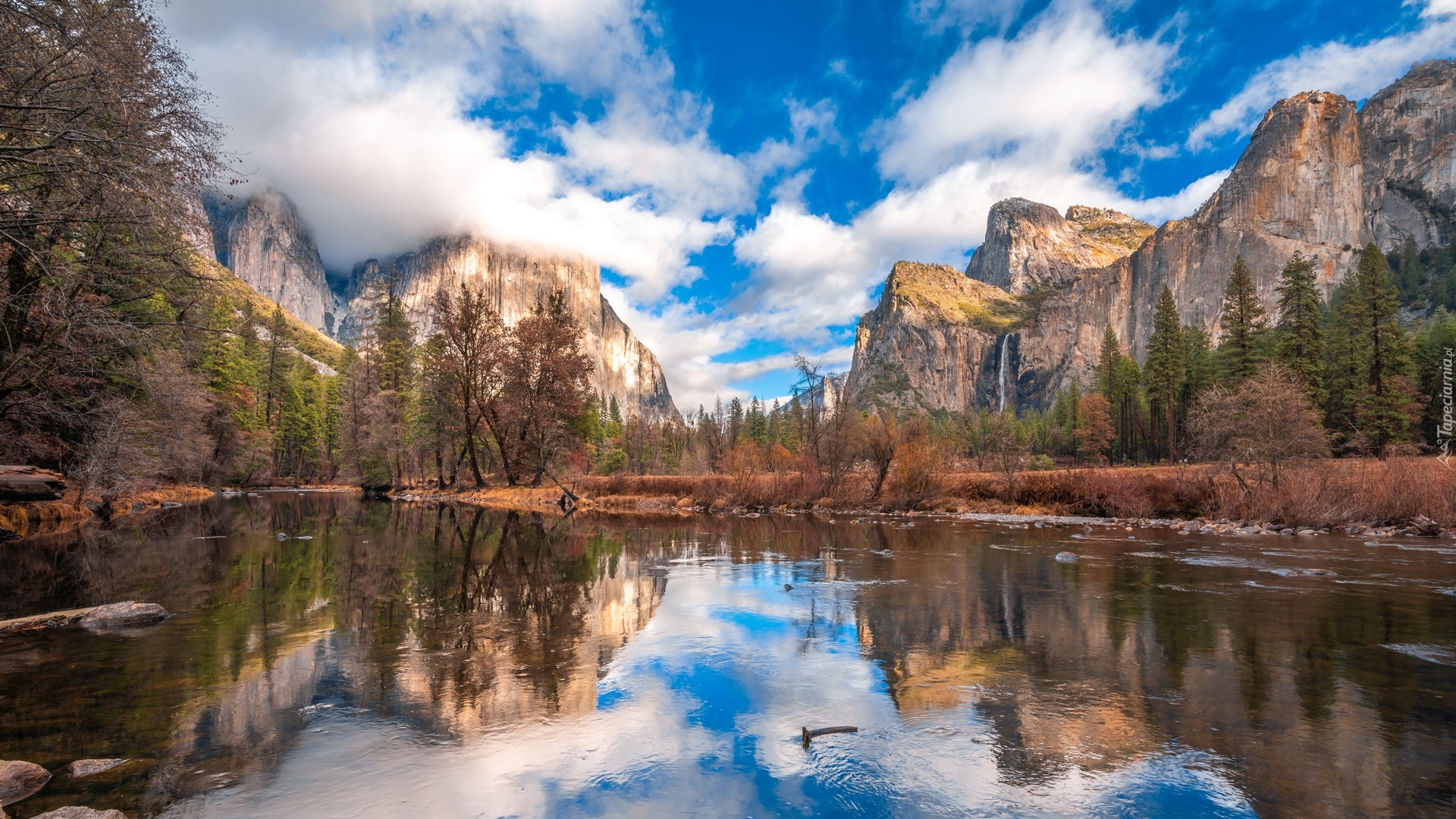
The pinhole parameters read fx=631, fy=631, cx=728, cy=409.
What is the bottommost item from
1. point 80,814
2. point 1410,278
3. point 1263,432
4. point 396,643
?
point 396,643

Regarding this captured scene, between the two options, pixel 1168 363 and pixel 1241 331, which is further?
pixel 1168 363

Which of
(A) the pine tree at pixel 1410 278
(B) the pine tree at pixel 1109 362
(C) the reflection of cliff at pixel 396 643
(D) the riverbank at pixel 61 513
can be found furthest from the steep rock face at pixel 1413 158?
(D) the riverbank at pixel 61 513

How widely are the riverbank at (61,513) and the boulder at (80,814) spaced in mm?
20545

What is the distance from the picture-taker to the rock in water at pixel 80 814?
12.0ft

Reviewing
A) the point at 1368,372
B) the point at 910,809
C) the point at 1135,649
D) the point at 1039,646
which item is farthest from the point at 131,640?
the point at 1368,372

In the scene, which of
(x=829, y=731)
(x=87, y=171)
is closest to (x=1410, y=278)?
(x=829, y=731)

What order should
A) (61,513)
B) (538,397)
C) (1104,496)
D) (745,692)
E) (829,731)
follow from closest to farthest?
1. (829,731)
2. (745,692)
3. (61,513)
4. (1104,496)
5. (538,397)

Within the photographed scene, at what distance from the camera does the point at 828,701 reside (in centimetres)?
618

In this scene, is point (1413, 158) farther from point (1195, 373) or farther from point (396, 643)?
point (396, 643)

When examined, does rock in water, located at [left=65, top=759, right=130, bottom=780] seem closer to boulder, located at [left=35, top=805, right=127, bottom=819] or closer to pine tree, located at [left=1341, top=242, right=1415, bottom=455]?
boulder, located at [left=35, top=805, right=127, bottom=819]

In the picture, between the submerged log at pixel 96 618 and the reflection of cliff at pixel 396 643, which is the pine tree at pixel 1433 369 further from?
the submerged log at pixel 96 618

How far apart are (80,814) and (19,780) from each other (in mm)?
941

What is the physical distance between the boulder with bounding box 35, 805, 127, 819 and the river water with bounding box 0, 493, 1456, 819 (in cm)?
26

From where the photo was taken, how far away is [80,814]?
3725 millimetres
